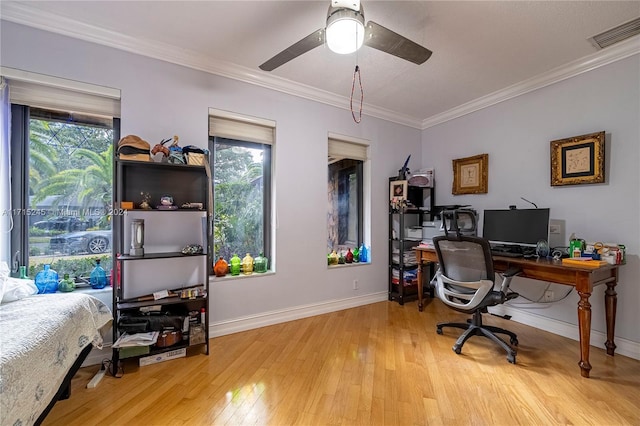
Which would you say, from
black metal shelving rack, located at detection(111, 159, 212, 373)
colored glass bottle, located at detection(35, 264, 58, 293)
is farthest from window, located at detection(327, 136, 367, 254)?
colored glass bottle, located at detection(35, 264, 58, 293)

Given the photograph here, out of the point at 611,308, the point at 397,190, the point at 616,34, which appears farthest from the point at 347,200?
the point at 616,34

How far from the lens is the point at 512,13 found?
6.21ft

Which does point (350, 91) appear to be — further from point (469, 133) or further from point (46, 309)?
point (46, 309)

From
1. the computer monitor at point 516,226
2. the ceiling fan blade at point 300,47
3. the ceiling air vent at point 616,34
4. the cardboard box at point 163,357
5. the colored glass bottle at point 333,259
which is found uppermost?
the ceiling air vent at point 616,34

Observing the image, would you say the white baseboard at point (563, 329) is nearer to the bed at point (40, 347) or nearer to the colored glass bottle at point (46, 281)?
the bed at point (40, 347)

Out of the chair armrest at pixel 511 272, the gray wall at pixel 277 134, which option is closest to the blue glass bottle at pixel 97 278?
the gray wall at pixel 277 134

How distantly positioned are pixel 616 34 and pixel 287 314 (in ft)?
12.0

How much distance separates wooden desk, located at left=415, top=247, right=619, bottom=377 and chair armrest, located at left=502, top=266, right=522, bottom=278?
4 cm

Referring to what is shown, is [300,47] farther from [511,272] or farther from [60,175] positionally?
[511,272]

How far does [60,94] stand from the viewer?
2070 mm

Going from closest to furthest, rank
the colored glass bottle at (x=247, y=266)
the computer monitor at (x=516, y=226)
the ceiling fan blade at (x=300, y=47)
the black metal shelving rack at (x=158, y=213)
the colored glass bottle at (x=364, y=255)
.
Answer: the ceiling fan blade at (x=300, y=47)
the black metal shelving rack at (x=158, y=213)
the computer monitor at (x=516, y=226)
the colored glass bottle at (x=247, y=266)
the colored glass bottle at (x=364, y=255)

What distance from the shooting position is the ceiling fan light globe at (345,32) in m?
1.50

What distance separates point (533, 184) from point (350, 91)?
2172mm

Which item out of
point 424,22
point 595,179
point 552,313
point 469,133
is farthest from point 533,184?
point 424,22
